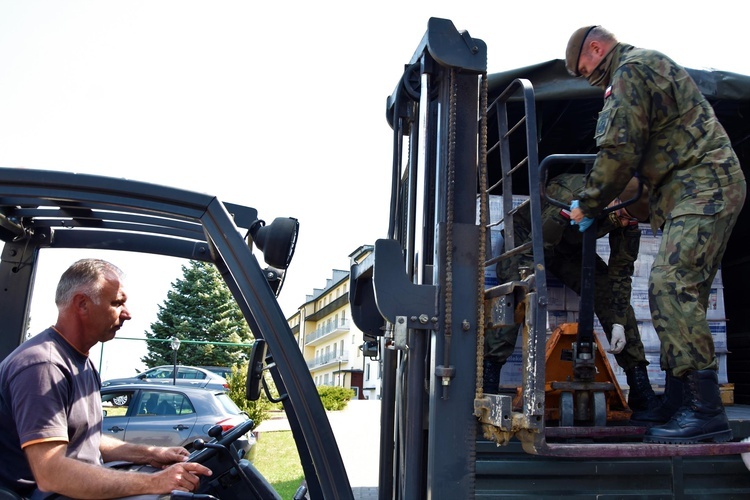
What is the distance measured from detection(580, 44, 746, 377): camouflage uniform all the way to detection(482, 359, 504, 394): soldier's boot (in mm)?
1078

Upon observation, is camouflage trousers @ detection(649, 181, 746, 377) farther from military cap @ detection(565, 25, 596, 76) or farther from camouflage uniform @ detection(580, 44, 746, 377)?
military cap @ detection(565, 25, 596, 76)

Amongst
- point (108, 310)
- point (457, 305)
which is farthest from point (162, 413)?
point (457, 305)

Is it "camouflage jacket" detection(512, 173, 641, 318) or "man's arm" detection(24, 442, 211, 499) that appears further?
"camouflage jacket" detection(512, 173, 641, 318)

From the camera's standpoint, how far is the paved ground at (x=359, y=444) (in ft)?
28.5

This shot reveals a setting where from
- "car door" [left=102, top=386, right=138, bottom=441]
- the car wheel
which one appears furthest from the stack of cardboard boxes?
the car wheel

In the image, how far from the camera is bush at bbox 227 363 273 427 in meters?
15.3

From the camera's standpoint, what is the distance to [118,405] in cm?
1066

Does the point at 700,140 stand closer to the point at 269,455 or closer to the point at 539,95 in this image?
the point at 539,95

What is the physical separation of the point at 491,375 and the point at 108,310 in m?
2.28

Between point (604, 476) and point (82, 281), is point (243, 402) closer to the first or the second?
point (604, 476)

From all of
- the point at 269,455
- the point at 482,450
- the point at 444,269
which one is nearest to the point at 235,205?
the point at 444,269

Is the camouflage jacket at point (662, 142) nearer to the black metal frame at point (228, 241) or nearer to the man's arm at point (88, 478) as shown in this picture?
the black metal frame at point (228, 241)

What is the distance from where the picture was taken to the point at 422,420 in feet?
8.67

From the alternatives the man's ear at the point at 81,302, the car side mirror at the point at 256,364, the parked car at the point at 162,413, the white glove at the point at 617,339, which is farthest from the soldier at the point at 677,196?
the parked car at the point at 162,413
